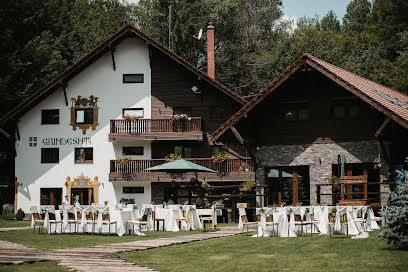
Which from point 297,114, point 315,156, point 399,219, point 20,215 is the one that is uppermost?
point 297,114

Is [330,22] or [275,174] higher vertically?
[330,22]

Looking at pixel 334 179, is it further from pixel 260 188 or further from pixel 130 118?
pixel 130 118

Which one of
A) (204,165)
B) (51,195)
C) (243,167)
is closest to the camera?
(243,167)

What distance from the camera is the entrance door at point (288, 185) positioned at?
86.3 ft

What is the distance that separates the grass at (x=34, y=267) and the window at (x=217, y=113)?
2591 cm

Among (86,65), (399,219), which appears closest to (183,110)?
(86,65)

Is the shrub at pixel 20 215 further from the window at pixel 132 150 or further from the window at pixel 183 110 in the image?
the window at pixel 183 110

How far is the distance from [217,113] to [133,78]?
5242 mm

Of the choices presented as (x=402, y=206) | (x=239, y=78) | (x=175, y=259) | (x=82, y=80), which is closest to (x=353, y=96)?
(x=402, y=206)

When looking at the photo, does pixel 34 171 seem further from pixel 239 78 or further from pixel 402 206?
pixel 402 206

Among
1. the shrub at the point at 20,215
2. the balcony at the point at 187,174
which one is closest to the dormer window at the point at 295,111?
the balcony at the point at 187,174

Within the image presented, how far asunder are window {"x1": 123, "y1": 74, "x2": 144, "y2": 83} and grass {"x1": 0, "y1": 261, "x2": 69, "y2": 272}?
27096mm

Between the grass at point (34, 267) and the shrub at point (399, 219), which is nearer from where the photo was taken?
the grass at point (34, 267)

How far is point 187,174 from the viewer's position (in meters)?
35.3
